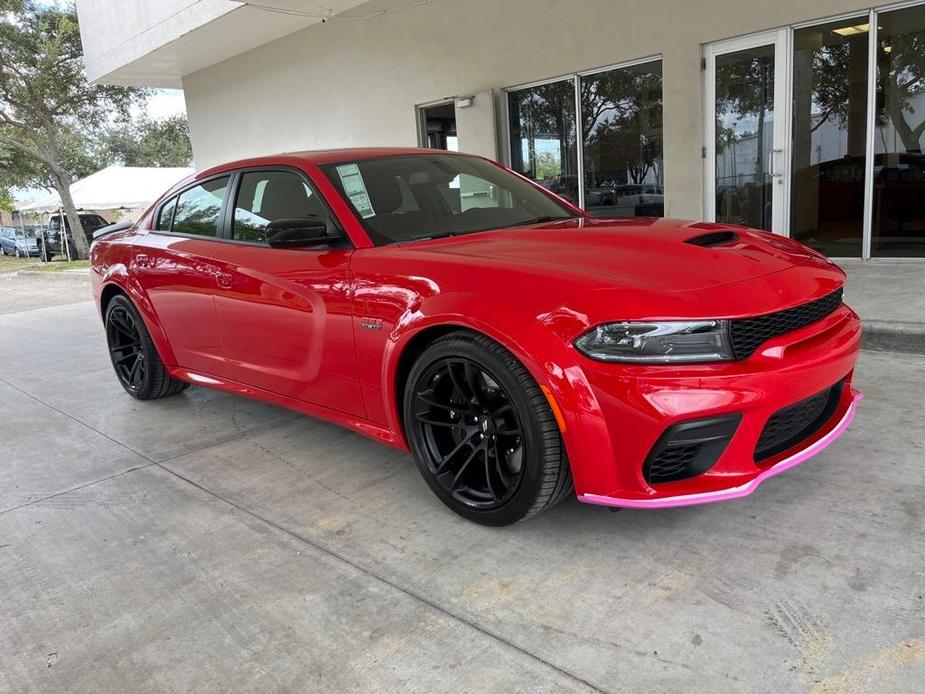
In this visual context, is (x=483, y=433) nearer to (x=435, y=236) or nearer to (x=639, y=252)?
(x=639, y=252)

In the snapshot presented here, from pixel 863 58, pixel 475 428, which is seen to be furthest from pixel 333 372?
pixel 863 58

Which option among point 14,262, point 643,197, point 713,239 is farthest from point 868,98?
point 14,262

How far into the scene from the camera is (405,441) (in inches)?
113

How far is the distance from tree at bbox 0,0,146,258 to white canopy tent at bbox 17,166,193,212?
2.92ft

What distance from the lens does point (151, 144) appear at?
177 ft

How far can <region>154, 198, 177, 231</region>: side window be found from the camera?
436cm

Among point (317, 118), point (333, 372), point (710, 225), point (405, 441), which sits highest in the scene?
point (317, 118)

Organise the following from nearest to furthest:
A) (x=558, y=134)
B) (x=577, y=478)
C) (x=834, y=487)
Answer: (x=577, y=478) → (x=834, y=487) → (x=558, y=134)

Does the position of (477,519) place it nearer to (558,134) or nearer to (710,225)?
(710,225)

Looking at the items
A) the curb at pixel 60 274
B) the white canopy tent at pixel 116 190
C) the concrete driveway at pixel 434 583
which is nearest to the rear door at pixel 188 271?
the concrete driveway at pixel 434 583

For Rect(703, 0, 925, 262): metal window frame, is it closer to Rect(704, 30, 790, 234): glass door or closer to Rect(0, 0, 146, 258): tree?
Rect(704, 30, 790, 234): glass door

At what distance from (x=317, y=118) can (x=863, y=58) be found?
8.78 metres

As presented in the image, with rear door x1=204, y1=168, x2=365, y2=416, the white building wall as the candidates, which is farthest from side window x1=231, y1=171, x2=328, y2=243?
the white building wall

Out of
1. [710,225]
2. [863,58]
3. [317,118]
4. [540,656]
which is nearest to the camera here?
[540,656]
